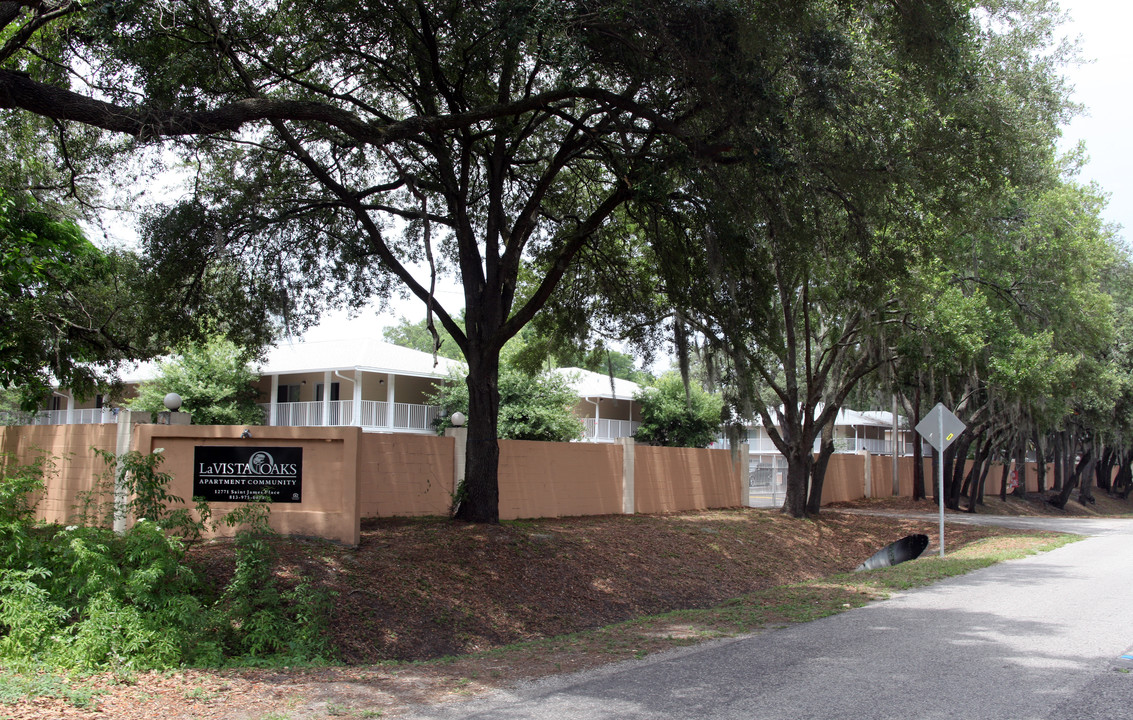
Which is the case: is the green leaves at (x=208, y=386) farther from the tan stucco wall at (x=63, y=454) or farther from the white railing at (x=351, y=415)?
the tan stucco wall at (x=63, y=454)

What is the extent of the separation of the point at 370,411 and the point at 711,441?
1408 cm

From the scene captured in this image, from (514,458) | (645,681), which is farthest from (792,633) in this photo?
(514,458)

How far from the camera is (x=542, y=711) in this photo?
5902mm

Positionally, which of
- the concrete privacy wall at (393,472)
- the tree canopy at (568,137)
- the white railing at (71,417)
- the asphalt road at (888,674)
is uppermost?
the tree canopy at (568,137)

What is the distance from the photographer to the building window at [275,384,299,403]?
3030cm

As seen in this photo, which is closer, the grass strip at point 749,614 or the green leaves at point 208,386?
the grass strip at point 749,614

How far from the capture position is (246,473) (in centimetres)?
1112

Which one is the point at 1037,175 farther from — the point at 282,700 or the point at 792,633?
the point at 282,700

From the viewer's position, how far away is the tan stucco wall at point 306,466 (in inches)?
431

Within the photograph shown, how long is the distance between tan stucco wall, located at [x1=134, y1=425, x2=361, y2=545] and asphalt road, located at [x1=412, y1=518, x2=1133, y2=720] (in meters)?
5.00

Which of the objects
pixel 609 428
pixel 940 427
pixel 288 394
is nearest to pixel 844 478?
pixel 609 428

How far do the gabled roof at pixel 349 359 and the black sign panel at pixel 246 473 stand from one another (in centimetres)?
1570

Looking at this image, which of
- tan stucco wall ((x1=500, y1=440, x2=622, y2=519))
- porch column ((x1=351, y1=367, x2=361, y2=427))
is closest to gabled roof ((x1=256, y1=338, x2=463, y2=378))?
porch column ((x1=351, y1=367, x2=361, y2=427))

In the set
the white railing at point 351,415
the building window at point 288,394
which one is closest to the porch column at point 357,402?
the white railing at point 351,415
